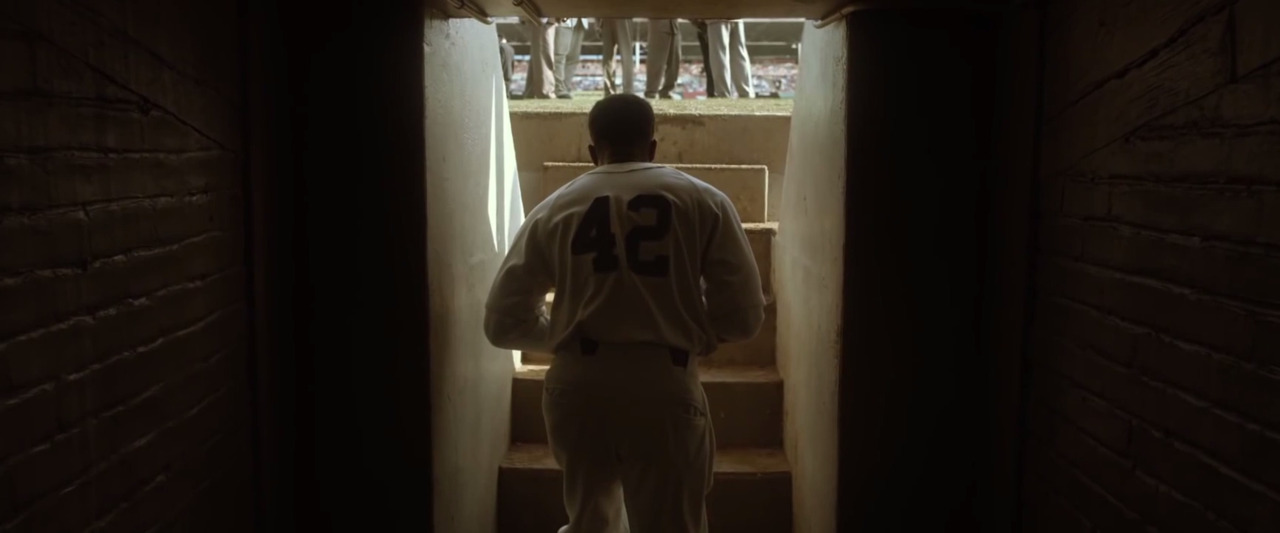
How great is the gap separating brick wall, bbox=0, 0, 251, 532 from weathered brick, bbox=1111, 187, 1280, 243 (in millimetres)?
2047

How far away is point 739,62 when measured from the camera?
30.1 feet

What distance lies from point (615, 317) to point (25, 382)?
55.4 inches

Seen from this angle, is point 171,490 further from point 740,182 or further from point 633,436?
point 740,182

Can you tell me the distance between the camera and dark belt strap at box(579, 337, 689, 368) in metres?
2.78

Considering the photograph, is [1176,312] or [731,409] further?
[731,409]

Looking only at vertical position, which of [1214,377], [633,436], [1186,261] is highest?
[1186,261]

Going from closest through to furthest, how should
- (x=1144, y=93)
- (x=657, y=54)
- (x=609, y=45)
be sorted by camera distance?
(x=1144, y=93) < (x=657, y=54) < (x=609, y=45)

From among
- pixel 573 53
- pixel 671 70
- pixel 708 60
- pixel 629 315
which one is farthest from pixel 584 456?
pixel 573 53

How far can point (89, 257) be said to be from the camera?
6.35 ft

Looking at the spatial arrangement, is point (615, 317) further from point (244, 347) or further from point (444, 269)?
point (244, 347)

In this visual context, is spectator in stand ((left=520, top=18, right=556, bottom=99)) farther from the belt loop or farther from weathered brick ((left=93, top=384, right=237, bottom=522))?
weathered brick ((left=93, top=384, right=237, bottom=522))

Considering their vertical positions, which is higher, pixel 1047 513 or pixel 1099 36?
pixel 1099 36

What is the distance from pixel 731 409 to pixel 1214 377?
256 centimetres

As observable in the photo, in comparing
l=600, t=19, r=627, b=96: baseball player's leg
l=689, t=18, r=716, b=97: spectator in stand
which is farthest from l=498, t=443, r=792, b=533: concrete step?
l=600, t=19, r=627, b=96: baseball player's leg
